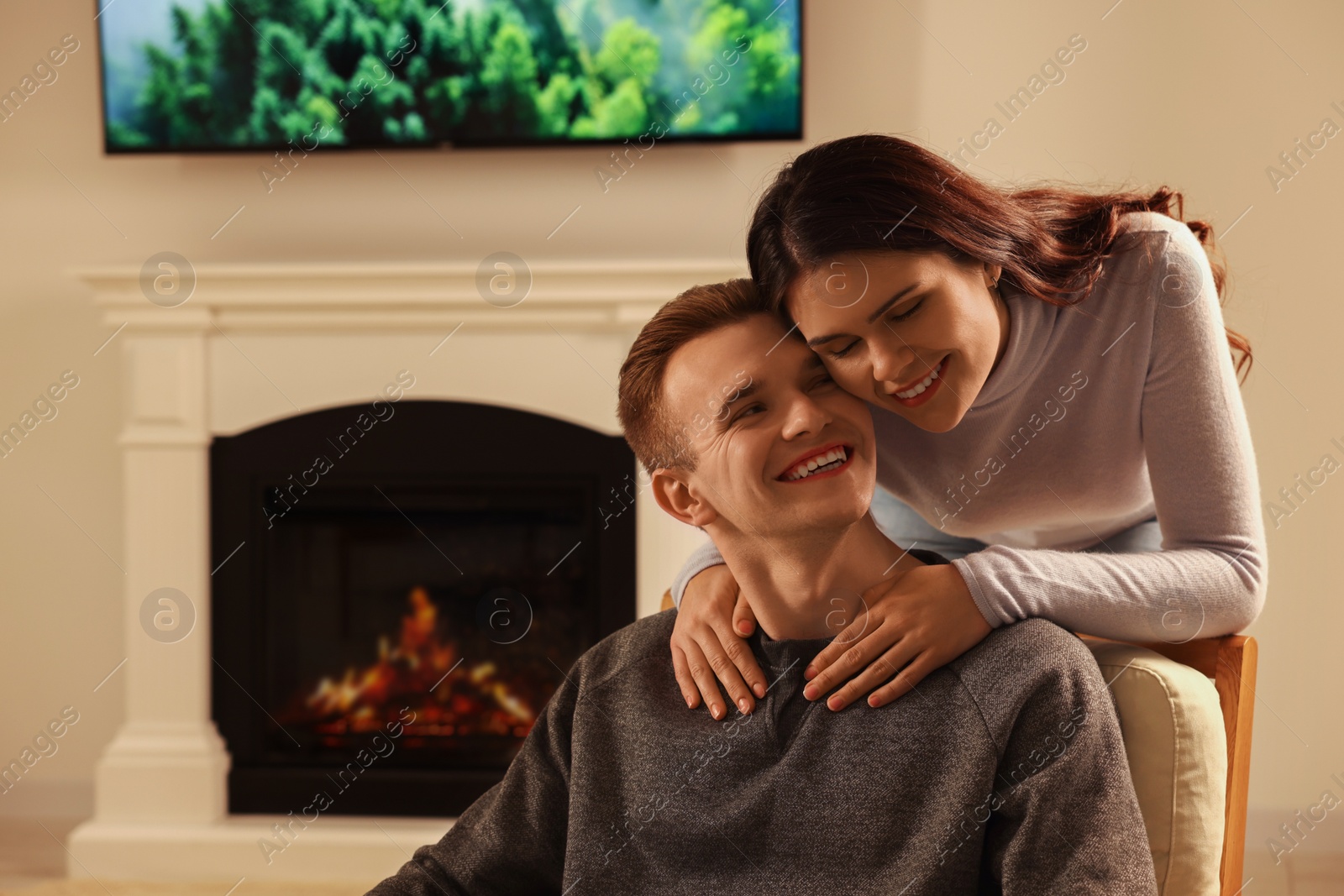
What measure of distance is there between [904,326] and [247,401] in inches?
76.8

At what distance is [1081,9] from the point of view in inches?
102

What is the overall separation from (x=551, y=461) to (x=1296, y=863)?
1957 mm

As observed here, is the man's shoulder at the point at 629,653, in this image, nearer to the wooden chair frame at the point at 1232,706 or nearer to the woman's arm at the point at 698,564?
the woman's arm at the point at 698,564

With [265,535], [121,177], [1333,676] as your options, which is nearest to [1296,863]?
[1333,676]

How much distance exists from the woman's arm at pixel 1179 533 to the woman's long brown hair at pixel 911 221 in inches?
3.8

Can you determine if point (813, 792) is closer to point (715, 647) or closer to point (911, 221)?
point (715, 647)

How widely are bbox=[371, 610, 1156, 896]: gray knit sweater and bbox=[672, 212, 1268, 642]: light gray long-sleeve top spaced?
0.25 feet

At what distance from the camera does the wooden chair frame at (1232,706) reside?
1.08 metres

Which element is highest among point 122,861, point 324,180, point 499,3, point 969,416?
point 499,3

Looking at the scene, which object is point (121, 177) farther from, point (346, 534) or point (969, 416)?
point (969, 416)

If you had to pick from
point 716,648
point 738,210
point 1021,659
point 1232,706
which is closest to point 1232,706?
point 1232,706

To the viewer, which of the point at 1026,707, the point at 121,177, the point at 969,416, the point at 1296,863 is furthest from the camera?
the point at 121,177

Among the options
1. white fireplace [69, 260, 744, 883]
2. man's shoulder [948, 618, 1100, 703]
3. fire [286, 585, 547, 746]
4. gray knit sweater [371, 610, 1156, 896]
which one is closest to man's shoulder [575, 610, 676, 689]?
gray knit sweater [371, 610, 1156, 896]

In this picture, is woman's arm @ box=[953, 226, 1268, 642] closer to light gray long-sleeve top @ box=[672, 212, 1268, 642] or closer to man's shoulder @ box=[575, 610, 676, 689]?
light gray long-sleeve top @ box=[672, 212, 1268, 642]
